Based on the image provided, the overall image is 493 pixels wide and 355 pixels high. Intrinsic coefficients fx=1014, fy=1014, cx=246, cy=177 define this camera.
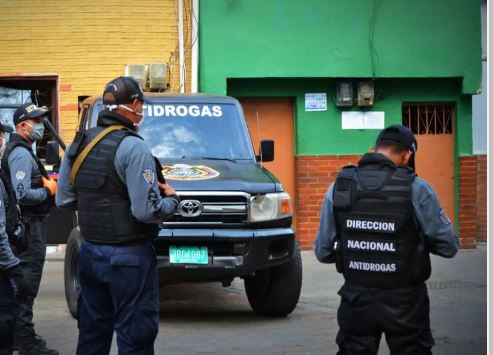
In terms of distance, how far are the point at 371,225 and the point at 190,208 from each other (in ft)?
12.9

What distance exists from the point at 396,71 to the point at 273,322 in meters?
7.29

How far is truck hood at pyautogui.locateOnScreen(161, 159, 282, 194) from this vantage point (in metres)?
9.24

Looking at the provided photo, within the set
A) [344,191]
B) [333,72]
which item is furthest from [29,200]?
[333,72]

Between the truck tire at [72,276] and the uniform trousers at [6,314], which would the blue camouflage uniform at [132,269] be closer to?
the uniform trousers at [6,314]

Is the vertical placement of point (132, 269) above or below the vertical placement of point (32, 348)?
above

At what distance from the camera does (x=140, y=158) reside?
569cm

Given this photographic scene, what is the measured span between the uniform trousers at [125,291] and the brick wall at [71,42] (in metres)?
9.97

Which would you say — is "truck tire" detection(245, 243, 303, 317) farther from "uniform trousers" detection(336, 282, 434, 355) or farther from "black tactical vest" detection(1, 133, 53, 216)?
"uniform trousers" detection(336, 282, 434, 355)

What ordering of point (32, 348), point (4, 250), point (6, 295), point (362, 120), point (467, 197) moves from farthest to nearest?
point (467, 197)
point (362, 120)
point (32, 348)
point (6, 295)
point (4, 250)

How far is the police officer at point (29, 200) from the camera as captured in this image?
25.3ft

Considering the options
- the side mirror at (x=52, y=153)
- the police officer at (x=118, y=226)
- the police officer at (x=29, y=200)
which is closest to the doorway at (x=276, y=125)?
the side mirror at (x=52, y=153)

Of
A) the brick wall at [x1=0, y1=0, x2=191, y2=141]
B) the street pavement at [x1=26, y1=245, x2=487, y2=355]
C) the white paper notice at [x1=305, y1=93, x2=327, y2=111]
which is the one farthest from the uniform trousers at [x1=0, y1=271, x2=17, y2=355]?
the white paper notice at [x1=305, y1=93, x2=327, y2=111]

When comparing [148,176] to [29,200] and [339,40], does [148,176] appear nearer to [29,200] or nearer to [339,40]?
[29,200]

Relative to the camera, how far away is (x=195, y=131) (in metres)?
10.5
